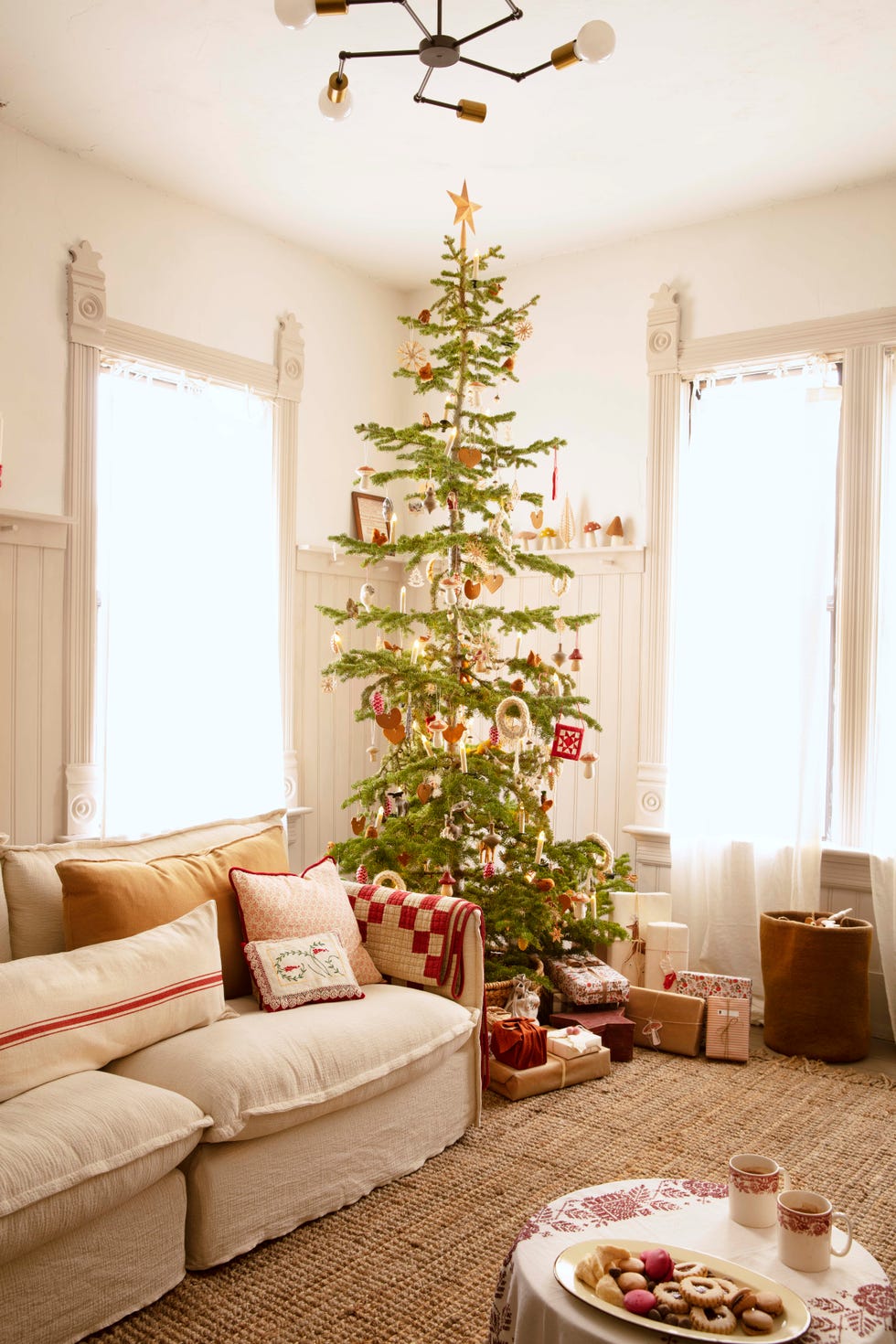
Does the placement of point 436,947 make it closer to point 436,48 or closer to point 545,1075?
point 545,1075

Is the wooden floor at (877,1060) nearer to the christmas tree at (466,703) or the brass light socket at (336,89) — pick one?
the christmas tree at (466,703)

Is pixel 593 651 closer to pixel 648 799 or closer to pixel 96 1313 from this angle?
pixel 648 799

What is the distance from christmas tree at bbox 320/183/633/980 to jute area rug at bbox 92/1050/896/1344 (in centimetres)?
64

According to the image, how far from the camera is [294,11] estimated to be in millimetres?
2295

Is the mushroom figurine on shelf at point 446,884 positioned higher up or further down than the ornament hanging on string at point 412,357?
further down

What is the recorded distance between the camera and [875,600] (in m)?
4.09

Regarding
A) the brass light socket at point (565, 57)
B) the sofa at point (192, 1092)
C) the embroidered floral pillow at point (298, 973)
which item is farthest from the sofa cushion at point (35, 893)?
the brass light socket at point (565, 57)

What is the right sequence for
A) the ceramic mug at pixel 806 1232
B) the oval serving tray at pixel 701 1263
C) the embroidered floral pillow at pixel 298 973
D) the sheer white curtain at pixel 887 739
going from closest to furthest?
the oval serving tray at pixel 701 1263, the ceramic mug at pixel 806 1232, the embroidered floral pillow at pixel 298 973, the sheer white curtain at pixel 887 739

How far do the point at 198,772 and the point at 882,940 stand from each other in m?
2.70

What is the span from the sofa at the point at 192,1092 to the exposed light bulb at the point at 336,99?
191 centimetres

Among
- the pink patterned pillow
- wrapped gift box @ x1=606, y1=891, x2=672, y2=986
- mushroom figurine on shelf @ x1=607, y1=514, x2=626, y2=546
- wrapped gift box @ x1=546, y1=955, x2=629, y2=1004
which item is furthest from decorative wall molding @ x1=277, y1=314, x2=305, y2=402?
wrapped gift box @ x1=546, y1=955, x2=629, y2=1004

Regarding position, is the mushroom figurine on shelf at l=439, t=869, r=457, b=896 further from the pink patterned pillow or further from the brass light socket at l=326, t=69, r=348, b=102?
the brass light socket at l=326, t=69, r=348, b=102

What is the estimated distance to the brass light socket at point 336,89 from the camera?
2480 millimetres

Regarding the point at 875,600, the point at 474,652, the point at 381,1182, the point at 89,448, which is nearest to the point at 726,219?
the point at 875,600
